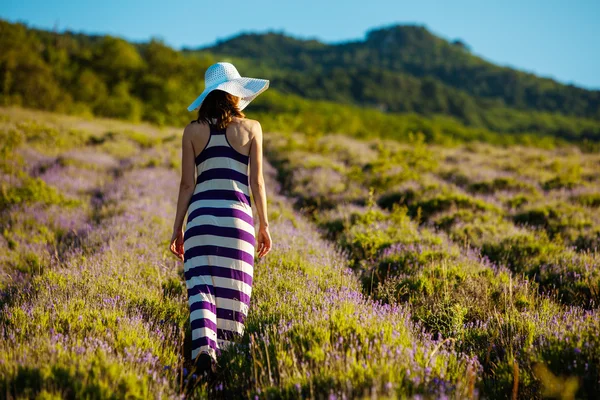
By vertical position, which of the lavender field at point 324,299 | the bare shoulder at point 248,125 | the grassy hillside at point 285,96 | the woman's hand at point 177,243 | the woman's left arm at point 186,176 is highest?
the grassy hillside at point 285,96

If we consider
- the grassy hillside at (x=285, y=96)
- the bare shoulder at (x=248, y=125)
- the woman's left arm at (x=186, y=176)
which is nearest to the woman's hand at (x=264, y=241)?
the woman's left arm at (x=186, y=176)

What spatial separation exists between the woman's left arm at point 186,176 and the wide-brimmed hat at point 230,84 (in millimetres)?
269

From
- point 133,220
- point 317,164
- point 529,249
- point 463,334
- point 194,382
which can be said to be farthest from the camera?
point 317,164

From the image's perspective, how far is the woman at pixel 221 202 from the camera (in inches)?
111

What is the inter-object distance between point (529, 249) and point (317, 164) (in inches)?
274

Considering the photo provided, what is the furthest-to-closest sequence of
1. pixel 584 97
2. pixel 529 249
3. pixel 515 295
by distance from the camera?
pixel 584 97
pixel 529 249
pixel 515 295

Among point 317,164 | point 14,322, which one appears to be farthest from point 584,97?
point 14,322

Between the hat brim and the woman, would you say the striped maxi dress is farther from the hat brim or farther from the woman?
Result: the hat brim

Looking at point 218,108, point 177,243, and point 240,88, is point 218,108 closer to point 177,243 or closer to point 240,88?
point 240,88

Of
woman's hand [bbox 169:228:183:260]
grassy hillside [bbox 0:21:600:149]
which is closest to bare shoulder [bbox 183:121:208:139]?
woman's hand [bbox 169:228:183:260]

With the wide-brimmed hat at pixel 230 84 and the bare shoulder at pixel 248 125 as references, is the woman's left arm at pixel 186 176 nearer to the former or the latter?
the wide-brimmed hat at pixel 230 84

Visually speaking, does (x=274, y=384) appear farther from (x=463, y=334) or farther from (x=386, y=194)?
(x=386, y=194)

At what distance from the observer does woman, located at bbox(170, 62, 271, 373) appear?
283cm

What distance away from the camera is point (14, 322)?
281cm
